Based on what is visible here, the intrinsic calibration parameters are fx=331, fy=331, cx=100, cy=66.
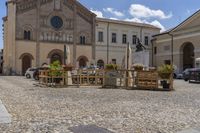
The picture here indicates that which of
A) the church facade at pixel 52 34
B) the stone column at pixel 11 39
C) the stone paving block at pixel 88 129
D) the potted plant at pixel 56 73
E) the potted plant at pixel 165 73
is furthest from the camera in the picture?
the church facade at pixel 52 34

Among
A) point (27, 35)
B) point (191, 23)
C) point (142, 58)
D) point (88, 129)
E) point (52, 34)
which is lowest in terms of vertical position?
point (88, 129)

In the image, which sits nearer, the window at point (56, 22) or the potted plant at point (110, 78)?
the potted plant at point (110, 78)

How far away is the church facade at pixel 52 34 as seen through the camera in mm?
46125

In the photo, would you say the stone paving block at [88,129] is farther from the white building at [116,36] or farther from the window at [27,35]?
the white building at [116,36]

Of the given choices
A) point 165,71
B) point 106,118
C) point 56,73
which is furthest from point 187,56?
point 106,118

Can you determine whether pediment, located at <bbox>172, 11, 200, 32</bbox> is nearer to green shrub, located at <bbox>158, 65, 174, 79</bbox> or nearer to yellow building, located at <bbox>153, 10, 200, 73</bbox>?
yellow building, located at <bbox>153, 10, 200, 73</bbox>

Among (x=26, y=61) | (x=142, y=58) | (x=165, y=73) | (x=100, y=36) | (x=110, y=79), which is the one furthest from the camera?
(x=100, y=36)

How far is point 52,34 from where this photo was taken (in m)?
48.5

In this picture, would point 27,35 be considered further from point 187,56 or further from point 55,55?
point 187,56

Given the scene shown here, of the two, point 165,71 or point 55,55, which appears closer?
point 165,71

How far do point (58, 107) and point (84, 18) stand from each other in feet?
138

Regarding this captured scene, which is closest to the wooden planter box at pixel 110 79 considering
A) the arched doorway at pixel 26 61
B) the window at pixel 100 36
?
the arched doorway at pixel 26 61

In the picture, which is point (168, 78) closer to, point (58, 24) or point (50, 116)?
point (50, 116)

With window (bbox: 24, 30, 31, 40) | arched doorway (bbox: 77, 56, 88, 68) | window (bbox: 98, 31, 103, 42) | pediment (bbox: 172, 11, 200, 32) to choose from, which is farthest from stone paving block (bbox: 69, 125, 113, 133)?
Answer: window (bbox: 98, 31, 103, 42)
